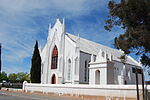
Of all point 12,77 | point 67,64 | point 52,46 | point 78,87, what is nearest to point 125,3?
point 78,87

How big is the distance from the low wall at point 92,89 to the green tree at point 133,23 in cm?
496

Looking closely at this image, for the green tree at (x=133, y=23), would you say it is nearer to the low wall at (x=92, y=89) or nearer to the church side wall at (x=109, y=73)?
the low wall at (x=92, y=89)

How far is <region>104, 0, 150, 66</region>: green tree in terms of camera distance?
48.1ft

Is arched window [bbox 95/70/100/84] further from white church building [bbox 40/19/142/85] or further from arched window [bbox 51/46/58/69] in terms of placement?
arched window [bbox 51/46/58/69]

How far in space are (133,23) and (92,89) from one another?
11.5 metres

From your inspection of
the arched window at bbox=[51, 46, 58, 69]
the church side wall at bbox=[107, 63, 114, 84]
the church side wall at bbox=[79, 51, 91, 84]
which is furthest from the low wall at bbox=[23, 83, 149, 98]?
the arched window at bbox=[51, 46, 58, 69]

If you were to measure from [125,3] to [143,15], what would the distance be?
1.80 meters

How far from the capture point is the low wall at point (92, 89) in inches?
813

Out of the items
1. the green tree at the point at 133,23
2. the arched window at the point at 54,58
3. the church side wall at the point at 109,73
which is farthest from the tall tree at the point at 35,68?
the green tree at the point at 133,23

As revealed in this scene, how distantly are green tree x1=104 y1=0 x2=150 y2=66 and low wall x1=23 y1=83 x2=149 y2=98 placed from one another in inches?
195

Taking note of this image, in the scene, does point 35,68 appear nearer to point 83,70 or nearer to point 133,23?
point 83,70

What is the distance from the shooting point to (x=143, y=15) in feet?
50.4

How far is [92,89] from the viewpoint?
24.2m

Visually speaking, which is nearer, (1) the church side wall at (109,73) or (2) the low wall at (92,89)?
(2) the low wall at (92,89)
